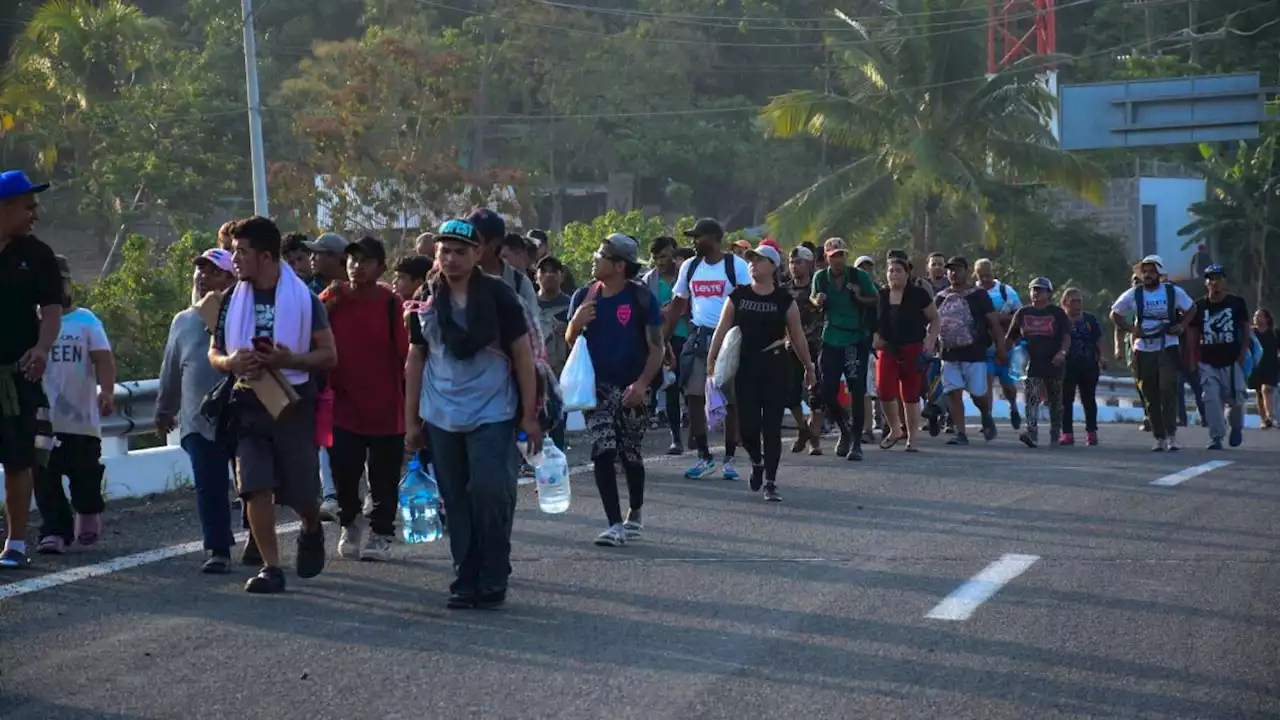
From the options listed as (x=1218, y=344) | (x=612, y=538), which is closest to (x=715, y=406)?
(x=612, y=538)

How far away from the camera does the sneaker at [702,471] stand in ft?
47.8

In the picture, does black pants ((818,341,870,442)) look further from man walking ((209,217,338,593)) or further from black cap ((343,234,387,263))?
man walking ((209,217,338,593))

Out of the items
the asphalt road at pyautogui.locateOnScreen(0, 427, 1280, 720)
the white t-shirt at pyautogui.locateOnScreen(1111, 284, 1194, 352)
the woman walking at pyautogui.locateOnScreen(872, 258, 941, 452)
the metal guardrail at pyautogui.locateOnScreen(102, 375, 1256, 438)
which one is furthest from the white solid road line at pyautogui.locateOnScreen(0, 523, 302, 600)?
the white t-shirt at pyautogui.locateOnScreen(1111, 284, 1194, 352)

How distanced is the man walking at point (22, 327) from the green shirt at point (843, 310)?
334 inches

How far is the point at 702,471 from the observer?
14.6 m

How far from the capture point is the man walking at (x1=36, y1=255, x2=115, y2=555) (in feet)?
35.6

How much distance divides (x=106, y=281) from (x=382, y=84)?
20.1m

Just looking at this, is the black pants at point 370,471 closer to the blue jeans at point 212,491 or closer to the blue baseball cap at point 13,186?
the blue jeans at point 212,491

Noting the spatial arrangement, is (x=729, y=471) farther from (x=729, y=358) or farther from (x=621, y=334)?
(x=621, y=334)

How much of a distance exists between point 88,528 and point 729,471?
Result: 5203 mm

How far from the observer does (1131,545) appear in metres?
10.8

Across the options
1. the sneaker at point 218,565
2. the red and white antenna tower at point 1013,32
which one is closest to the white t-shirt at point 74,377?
the sneaker at point 218,565

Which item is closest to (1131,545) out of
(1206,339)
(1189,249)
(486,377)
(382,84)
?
(486,377)

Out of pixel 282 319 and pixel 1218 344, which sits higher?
pixel 282 319
